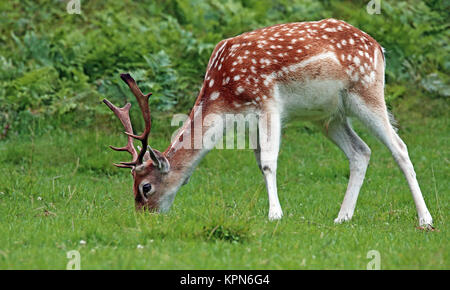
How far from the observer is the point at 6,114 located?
11820 millimetres

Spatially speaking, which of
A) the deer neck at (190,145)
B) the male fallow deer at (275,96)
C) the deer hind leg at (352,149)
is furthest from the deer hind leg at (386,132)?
the deer neck at (190,145)

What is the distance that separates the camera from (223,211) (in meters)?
6.49

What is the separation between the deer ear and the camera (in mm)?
7477

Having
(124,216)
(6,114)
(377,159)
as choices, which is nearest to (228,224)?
(124,216)

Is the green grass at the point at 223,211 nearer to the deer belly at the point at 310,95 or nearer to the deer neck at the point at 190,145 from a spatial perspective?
the deer neck at the point at 190,145

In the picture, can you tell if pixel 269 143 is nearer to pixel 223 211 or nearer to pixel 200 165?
pixel 223 211

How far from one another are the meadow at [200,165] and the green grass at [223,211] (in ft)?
0.07

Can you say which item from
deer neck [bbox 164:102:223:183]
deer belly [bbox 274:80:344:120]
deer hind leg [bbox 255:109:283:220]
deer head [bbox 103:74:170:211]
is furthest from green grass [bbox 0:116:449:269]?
deer belly [bbox 274:80:344:120]

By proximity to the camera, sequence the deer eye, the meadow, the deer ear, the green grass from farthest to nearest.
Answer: the deer eye, the deer ear, the meadow, the green grass

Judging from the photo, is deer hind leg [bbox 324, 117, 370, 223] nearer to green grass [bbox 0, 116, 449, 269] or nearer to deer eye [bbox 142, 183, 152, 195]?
green grass [bbox 0, 116, 449, 269]

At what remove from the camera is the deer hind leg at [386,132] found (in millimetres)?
7508

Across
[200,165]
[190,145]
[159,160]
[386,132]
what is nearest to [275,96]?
[190,145]

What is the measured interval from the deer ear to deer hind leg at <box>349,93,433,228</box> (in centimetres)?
204

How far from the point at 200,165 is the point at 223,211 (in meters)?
4.37
